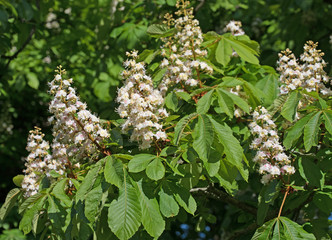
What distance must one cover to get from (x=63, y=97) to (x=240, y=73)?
126cm

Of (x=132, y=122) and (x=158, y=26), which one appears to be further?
(x=158, y=26)

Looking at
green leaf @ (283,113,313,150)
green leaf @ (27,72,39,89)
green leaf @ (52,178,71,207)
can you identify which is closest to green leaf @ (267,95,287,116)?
green leaf @ (283,113,313,150)

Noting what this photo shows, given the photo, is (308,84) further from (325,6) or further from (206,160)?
(325,6)

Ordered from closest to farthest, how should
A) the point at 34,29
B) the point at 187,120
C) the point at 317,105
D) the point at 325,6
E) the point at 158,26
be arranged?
the point at 187,120 < the point at 317,105 < the point at 158,26 < the point at 34,29 < the point at 325,6

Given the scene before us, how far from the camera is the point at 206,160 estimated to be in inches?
68.6

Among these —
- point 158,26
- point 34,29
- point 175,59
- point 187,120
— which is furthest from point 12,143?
point 187,120

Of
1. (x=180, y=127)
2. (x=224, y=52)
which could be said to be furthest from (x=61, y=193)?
(x=224, y=52)

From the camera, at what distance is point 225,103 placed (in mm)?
2045

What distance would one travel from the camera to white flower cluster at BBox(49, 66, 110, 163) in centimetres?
193

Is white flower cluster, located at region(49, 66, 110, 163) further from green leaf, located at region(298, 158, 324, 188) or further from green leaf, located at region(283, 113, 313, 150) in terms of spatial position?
green leaf, located at region(298, 158, 324, 188)

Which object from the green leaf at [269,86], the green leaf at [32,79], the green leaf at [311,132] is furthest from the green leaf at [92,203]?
the green leaf at [32,79]

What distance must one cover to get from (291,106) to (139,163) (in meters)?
0.79

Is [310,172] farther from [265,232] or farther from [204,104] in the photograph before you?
[204,104]

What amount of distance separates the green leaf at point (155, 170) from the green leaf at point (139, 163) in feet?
0.06
